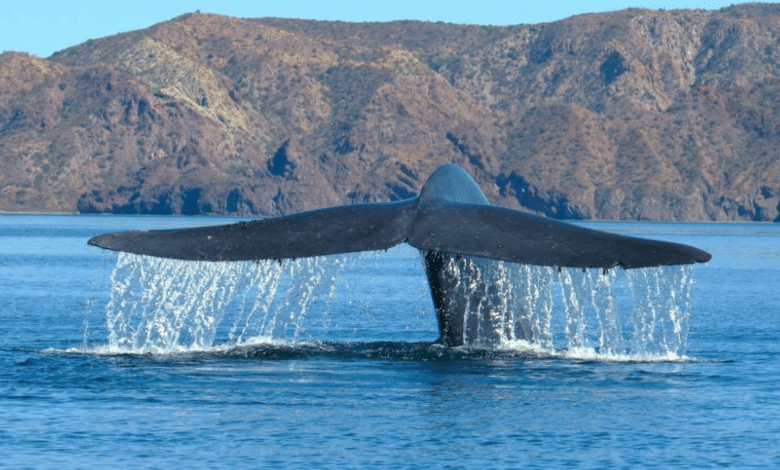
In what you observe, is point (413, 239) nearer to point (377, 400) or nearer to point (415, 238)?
point (415, 238)

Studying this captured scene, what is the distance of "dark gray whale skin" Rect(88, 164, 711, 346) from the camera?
1234 cm

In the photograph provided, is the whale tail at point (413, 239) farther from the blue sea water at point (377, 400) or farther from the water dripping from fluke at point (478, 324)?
the blue sea water at point (377, 400)

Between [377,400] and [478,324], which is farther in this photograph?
[478,324]

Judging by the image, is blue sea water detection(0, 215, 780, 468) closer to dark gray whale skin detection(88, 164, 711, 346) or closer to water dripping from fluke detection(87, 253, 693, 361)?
water dripping from fluke detection(87, 253, 693, 361)

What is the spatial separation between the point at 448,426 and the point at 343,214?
7.63 ft

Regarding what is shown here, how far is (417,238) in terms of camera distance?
1280 cm

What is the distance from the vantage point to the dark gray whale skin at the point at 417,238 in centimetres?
1234

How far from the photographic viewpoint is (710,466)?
12.8 meters

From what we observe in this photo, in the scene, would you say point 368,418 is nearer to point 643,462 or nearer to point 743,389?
point 643,462

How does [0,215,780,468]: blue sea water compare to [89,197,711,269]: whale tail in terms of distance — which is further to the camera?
[0,215,780,468]: blue sea water

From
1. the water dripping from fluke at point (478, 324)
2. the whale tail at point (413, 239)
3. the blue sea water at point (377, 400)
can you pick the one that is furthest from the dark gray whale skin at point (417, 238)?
the blue sea water at point (377, 400)

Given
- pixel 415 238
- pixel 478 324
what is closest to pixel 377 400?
pixel 478 324

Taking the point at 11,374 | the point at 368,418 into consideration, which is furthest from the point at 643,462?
the point at 11,374

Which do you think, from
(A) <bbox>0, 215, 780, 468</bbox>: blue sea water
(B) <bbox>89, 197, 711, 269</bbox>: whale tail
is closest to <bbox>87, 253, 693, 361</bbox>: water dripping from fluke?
(A) <bbox>0, 215, 780, 468</bbox>: blue sea water
